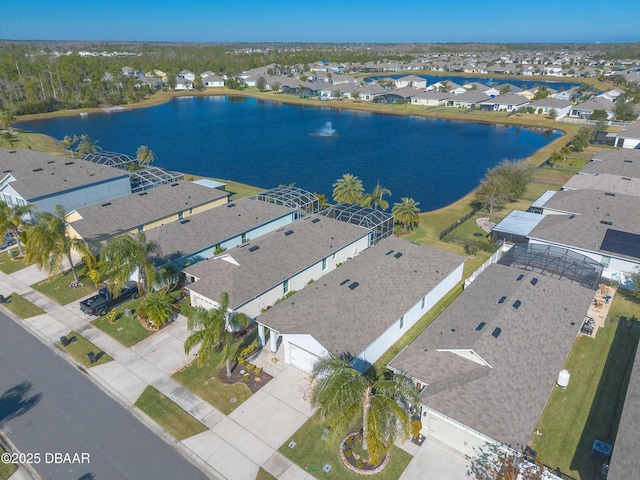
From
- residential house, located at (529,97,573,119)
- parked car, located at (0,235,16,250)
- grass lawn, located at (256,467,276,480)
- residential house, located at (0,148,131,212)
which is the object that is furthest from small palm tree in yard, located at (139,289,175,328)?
residential house, located at (529,97,573,119)

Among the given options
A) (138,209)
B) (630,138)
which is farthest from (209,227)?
(630,138)

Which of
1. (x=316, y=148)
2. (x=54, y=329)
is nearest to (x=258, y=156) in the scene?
(x=316, y=148)

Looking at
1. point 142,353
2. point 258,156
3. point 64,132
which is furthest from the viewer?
point 64,132

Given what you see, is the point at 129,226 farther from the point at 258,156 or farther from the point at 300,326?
the point at 258,156

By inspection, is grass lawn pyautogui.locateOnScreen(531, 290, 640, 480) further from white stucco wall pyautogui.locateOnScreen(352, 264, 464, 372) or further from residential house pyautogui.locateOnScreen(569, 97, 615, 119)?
residential house pyautogui.locateOnScreen(569, 97, 615, 119)

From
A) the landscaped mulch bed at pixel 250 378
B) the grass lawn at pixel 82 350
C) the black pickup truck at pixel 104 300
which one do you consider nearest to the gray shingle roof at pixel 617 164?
the landscaped mulch bed at pixel 250 378

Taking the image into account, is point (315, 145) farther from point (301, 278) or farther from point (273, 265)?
point (273, 265)
